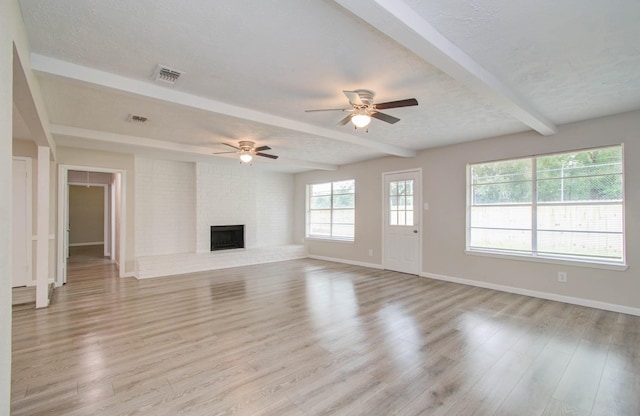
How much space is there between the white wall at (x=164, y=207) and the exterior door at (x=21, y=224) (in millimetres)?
1722

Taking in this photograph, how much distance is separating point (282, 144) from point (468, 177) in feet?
11.1

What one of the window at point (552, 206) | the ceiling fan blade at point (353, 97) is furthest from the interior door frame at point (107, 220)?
the window at point (552, 206)

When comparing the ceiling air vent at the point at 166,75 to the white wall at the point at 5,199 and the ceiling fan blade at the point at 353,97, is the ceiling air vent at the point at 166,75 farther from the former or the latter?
the ceiling fan blade at the point at 353,97

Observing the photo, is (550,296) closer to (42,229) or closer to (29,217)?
(42,229)

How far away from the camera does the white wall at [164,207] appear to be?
6.40 meters

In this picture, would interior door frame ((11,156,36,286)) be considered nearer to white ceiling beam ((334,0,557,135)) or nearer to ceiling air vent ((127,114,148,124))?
ceiling air vent ((127,114,148,124))

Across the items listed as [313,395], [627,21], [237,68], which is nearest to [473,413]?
[313,395]

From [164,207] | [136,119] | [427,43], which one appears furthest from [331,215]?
[427,43]

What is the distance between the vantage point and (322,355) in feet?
8.98

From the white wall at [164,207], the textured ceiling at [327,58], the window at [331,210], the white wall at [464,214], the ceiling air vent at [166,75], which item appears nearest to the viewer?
the textured ceiling at [327,58]

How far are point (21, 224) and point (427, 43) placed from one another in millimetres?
6292

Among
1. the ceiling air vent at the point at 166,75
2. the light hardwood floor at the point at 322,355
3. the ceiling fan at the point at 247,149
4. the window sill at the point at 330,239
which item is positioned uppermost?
the ceiling air vent at the point at 166,75

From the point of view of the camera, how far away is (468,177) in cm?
536

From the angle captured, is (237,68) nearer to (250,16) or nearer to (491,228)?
(250,16)
